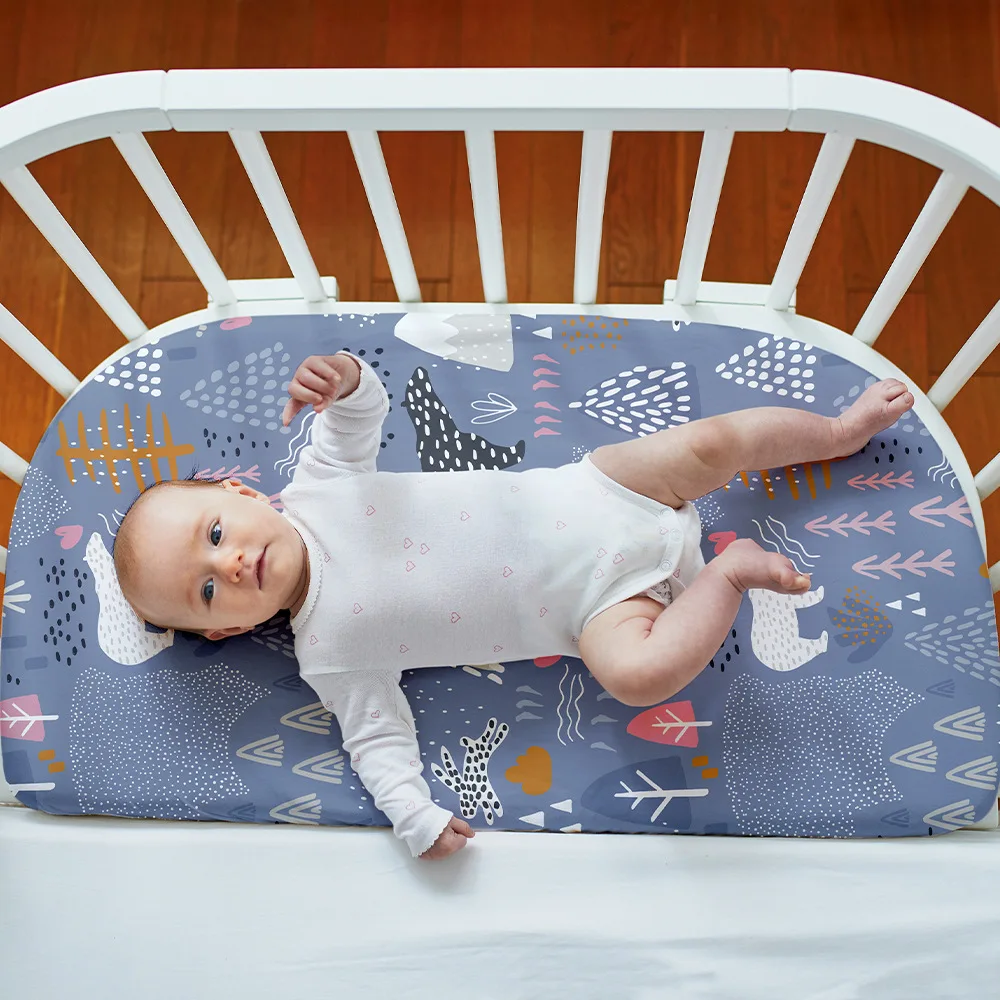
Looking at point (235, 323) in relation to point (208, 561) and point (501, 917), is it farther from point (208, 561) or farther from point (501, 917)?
point (501, 917)

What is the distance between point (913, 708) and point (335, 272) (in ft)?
3.30

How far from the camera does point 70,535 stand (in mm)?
1136

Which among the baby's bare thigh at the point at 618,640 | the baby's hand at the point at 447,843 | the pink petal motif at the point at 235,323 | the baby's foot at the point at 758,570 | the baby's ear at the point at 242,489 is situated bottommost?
the baby's hand at the point at 447,843

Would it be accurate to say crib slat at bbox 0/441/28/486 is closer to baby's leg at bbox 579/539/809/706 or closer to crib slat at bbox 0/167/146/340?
crib slat at bbox 0/167/146/340

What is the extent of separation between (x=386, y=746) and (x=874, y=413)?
1.94ft

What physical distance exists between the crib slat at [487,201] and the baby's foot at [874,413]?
39 centimetres

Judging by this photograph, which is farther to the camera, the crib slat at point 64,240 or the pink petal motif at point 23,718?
the pink petal motif at point 23,718

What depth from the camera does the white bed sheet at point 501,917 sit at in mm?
956

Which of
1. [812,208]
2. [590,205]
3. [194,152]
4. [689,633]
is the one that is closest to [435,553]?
[689,633]

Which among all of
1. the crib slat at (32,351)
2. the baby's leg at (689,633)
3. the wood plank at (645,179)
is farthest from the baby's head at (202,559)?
the wood plank at (645,179)

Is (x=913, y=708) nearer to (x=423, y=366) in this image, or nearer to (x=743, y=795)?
(x=743, y=795)

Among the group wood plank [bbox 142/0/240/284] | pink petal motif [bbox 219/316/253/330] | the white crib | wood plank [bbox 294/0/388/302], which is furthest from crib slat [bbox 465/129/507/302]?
wood plank [bbox 142/0/240/284]

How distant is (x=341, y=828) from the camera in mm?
1052

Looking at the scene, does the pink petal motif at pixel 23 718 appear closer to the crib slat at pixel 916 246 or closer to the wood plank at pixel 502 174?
the wood plank at pixel 502 174
